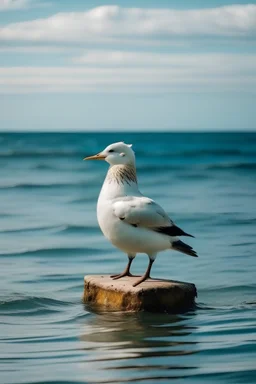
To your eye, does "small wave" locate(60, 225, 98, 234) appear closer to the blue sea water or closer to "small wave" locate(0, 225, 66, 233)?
the blue sea water

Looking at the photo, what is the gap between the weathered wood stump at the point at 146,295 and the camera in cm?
845

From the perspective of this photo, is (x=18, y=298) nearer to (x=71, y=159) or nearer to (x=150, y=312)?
(x=150, y=312)

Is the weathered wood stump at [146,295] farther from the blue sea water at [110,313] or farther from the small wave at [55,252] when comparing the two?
the small wave at [55,252]

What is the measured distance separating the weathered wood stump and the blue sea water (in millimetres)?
91

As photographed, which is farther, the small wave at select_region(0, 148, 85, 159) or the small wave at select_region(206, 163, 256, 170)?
the small wave at select_region(0, 148, 85, 159)

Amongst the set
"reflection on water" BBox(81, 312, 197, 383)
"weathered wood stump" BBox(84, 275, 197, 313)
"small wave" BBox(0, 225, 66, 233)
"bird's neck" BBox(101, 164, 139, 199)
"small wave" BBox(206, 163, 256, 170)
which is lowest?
"reflection on water" BBox(81, 312, 197, 383)

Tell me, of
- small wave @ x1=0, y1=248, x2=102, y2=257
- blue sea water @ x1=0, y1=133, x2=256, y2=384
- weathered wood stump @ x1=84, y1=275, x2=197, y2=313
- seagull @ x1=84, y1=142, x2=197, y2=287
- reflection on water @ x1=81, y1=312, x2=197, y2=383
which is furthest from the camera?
small wave @ x1=0, y1=248, x2=102, y2=257

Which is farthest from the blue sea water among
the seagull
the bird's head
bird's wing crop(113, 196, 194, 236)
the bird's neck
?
the bird's head

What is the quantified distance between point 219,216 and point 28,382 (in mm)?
13219

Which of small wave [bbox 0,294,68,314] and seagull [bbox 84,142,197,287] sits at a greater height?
seagull [bbox 84,142,197,287]

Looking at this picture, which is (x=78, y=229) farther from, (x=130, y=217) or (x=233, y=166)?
(x=233, y=166)

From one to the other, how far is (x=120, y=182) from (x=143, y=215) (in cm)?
41

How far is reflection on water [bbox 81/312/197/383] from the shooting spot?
6.62 meters

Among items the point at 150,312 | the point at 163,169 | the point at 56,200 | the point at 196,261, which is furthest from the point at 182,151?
the point at 150,312
